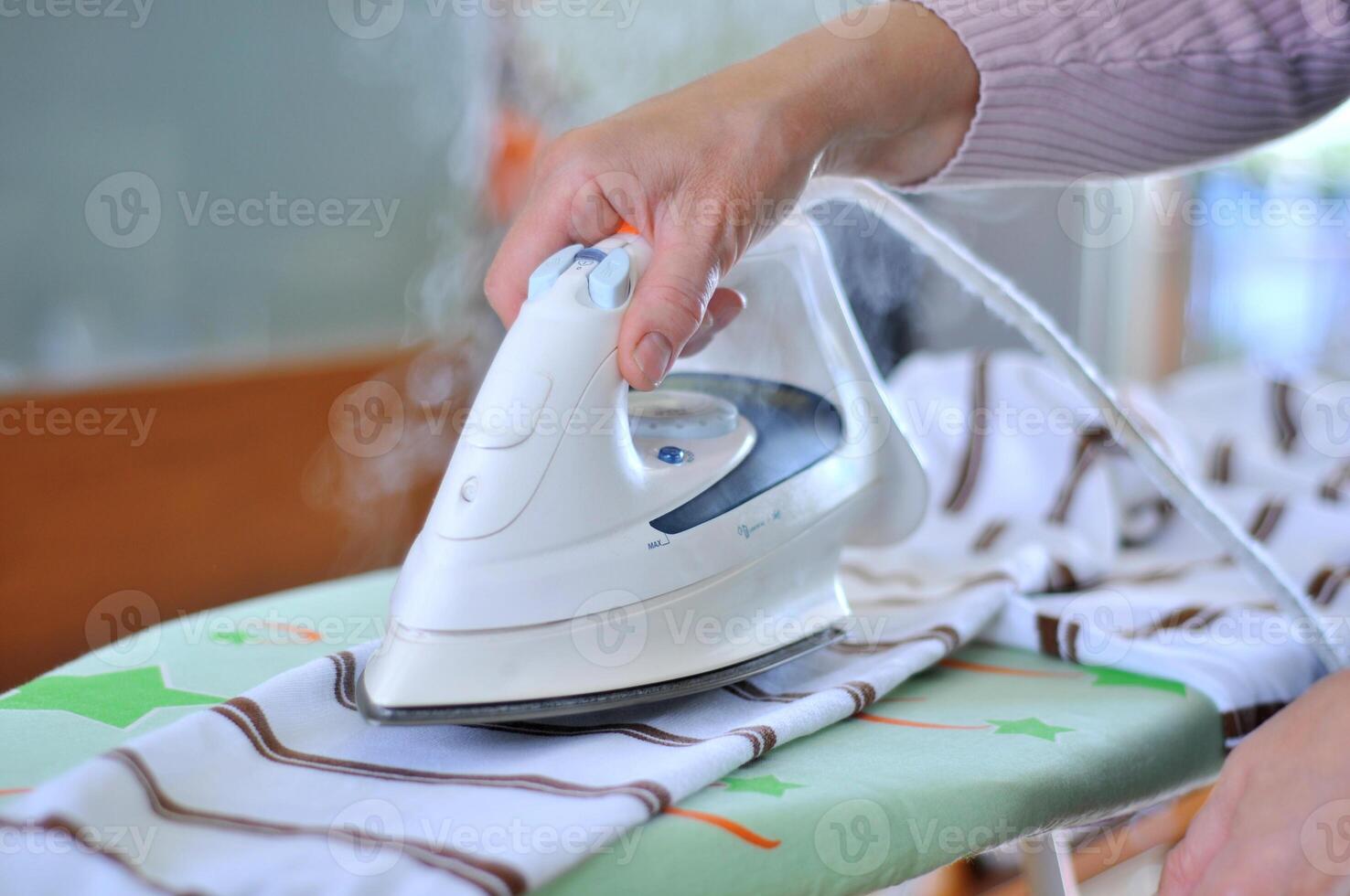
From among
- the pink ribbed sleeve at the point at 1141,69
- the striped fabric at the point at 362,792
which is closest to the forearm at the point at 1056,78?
the pink ribbed sleeve at the point at 1141,69

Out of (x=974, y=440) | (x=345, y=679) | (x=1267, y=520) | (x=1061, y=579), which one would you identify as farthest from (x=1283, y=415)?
(x=345, y=679)

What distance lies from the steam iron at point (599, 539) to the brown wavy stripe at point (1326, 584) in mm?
463

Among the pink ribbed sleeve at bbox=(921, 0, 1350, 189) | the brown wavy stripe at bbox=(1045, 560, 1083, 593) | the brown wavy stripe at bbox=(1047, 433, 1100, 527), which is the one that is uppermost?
the pink ribbed sleeve at bbox=(921, 0, 1350, 189)

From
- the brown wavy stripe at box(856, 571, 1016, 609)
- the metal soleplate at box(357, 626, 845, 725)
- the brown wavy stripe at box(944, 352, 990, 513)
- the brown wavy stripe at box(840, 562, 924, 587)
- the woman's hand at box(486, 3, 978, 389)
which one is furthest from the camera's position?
the brown wavy stripe at box(944, 352, 990, 513)

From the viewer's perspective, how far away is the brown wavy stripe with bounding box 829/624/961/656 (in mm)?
845

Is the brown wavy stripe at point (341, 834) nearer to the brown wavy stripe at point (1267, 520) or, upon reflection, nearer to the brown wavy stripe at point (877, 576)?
the brown wavy stripe at point (877, 576)

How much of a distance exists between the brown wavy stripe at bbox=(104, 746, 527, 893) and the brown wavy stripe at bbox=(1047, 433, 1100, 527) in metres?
0.86

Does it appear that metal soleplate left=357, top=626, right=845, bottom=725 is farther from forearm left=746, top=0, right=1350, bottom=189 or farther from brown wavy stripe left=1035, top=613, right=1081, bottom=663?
forearm left=746, top=0, right=1350, bottom=189

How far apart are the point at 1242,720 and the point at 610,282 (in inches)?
21.2

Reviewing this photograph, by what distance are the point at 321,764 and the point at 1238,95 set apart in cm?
80

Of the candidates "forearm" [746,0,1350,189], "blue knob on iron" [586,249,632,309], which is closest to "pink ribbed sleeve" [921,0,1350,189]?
"forearm" [746,0,1350,189]

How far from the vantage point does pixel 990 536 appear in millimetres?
1214

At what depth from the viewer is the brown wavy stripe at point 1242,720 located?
2.70 ft

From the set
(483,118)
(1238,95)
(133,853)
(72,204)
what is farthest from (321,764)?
(483,118)
